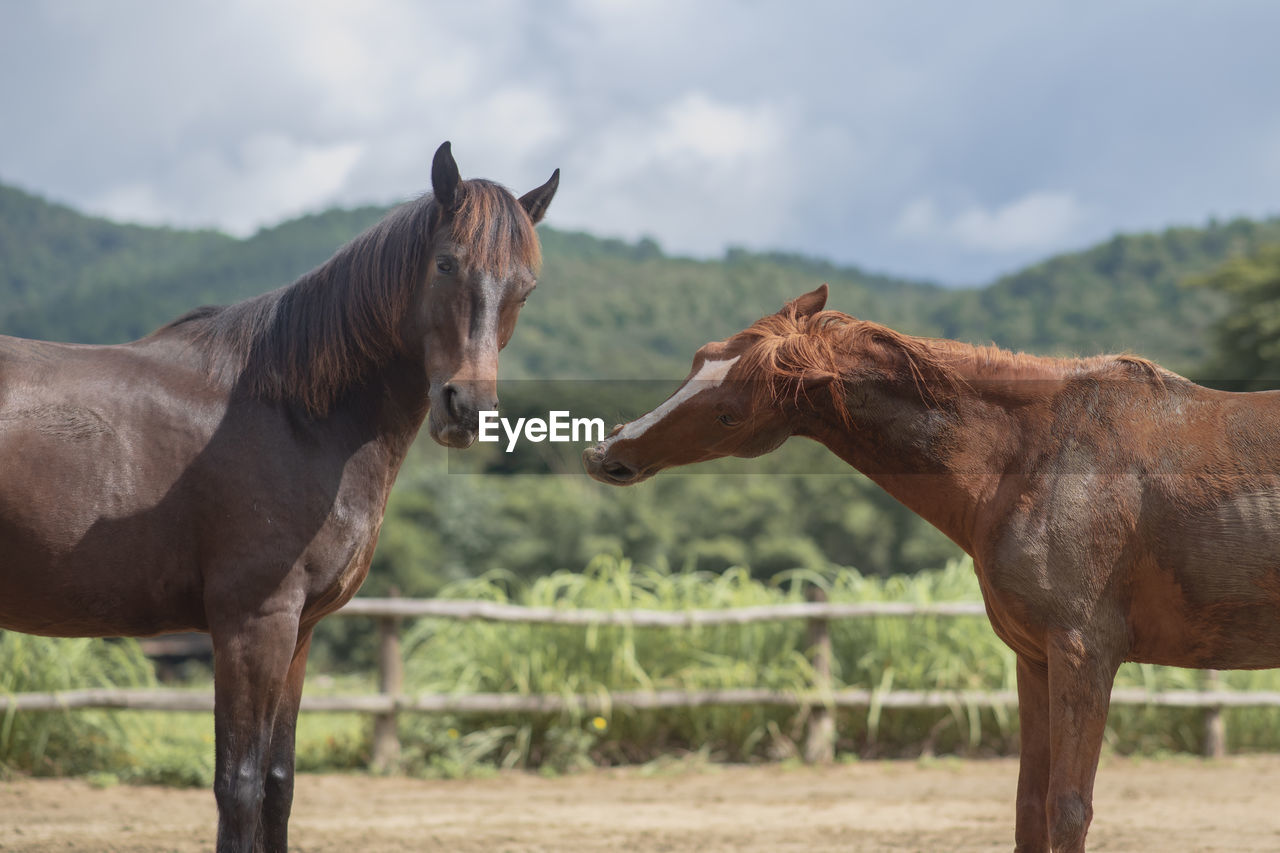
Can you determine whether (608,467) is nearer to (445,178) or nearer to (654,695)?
(445,178)

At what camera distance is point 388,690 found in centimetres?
718

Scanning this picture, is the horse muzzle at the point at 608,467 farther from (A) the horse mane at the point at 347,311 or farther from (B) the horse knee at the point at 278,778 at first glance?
(B) the horse knee at the point at 278,778

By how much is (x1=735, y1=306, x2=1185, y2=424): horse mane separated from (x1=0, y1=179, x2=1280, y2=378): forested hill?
39.0 m

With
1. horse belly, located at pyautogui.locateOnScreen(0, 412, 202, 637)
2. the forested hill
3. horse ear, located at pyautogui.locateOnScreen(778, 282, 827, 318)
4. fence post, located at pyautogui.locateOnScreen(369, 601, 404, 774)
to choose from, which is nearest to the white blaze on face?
horse ear, located at pyautogui.locateOnScreen(778, 282, 827, 318)

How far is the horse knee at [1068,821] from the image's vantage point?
2635 mm

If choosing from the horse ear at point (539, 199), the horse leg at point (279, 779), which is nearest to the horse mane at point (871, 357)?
the horse ear at point (539, 199)

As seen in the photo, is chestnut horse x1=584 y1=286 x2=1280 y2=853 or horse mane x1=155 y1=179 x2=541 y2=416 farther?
horse mane x1=155 y1=179 x2=541 y2=416

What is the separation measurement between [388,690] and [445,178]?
16.4ft

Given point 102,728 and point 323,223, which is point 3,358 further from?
point 323,223

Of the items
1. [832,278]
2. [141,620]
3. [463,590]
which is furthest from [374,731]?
[832,278]

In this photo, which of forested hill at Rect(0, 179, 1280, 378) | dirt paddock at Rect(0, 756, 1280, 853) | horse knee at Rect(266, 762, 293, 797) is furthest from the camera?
forested hill at Rect(0, 179, 1280, 378)

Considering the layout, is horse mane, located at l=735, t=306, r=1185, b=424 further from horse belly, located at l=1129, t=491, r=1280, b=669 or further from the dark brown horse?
the dark brown horse

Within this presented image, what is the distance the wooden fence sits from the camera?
693cm

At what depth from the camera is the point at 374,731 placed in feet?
23.7
